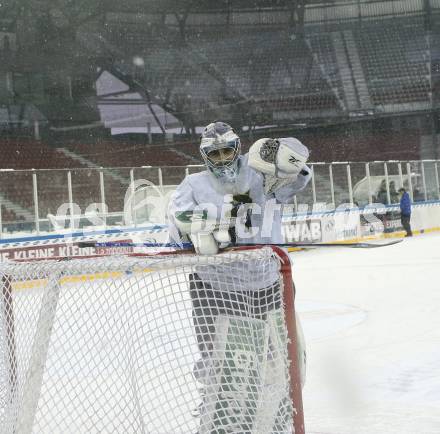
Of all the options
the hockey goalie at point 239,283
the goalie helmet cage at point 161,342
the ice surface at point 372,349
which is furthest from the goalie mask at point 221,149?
the ice surface at point 372,349

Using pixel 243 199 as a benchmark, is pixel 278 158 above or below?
above

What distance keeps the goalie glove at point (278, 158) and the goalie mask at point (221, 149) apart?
0.33 feet

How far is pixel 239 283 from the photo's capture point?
2.02 meters

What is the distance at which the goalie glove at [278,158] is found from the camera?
6.74 ft

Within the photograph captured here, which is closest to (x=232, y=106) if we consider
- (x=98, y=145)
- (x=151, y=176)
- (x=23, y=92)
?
(x=98, y=145)

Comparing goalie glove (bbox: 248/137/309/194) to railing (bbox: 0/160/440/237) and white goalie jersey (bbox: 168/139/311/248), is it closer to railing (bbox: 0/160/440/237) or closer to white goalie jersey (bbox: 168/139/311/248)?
white goalie jersey (bbox: 168/139/311/248)

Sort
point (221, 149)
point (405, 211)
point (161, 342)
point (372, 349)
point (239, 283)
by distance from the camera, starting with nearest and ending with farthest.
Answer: point (161, 342)
point (239, 283)
point (221, 149)
point (372, 349)
point (405, 211)

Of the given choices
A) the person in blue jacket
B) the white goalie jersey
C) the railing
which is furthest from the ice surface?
the person in blue jacket

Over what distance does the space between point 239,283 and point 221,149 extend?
0.42 metres

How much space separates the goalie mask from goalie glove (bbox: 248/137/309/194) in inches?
3.9

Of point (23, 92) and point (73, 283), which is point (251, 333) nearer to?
point (73, 283)

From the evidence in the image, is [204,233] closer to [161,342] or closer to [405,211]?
[161,342]

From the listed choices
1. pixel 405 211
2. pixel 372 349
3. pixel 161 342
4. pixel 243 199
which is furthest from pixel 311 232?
pixel 161 342

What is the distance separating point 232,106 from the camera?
800 inches
